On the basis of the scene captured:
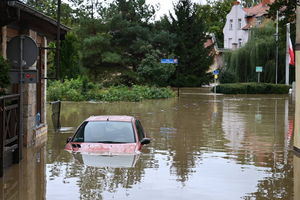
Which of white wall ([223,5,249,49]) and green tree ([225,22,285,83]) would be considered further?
white wall ([223,5,249,49])

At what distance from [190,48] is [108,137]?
175ft

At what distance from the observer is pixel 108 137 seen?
41.9 feet

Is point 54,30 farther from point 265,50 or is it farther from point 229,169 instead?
point 265,50

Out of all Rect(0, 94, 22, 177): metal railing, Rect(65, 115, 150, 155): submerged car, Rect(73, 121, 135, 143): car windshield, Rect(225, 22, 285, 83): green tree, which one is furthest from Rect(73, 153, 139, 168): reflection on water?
Rect(225, 22, 285, 83): green tree

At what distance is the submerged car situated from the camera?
12180 mm

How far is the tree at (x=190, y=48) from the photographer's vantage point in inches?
2539

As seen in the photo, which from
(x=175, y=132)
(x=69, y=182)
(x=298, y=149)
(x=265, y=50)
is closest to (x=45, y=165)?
(x=69, y=182)

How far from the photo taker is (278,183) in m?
11.0

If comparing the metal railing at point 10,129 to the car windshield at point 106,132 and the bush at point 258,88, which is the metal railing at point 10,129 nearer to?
the car windshield at point 106,132

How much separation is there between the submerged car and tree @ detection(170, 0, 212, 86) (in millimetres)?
51324

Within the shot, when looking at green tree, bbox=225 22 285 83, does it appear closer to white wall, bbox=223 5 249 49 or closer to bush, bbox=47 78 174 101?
white wall, bbox=223 5 249 49

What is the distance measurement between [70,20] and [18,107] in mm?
58206

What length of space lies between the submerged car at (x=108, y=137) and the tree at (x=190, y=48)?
51324 mm

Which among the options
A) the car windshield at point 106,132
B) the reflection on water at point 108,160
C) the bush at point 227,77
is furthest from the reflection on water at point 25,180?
the bush at point 227,77
